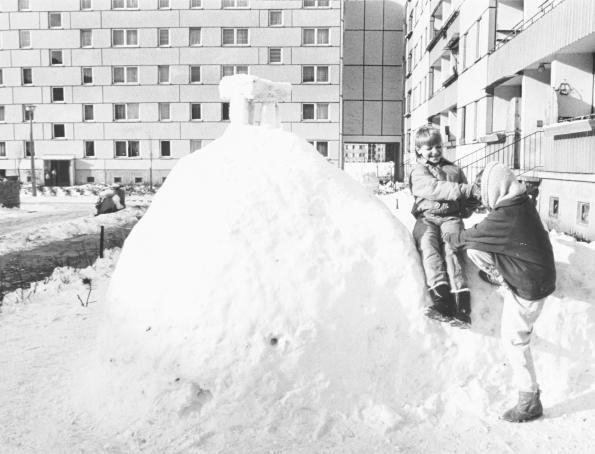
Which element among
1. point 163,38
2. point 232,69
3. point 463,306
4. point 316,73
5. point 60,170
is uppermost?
point 163,38

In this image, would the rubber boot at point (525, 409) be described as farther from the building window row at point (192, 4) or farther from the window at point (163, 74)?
the window at point (163, 74)

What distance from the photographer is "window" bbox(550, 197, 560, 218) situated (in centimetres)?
1264

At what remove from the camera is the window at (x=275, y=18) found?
132ft

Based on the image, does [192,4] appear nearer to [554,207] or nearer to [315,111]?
[315,111]

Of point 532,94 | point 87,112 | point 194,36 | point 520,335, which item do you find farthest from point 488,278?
point 87,112

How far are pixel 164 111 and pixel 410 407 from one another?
39097 mm

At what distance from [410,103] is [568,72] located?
27.9m

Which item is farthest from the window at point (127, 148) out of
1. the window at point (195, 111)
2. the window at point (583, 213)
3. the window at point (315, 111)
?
the window at point (583, 213)

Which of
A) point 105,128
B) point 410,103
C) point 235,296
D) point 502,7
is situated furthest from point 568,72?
point 105,128

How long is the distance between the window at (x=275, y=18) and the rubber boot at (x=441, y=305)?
38.4 m

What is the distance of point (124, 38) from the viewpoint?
40.6 metres

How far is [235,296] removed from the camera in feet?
14.6

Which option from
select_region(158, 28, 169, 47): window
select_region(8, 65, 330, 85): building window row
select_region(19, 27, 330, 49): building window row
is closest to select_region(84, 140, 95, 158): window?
select_region(8, 65, 330, 85): building window row

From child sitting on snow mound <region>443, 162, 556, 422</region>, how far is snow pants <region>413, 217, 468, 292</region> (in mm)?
367
